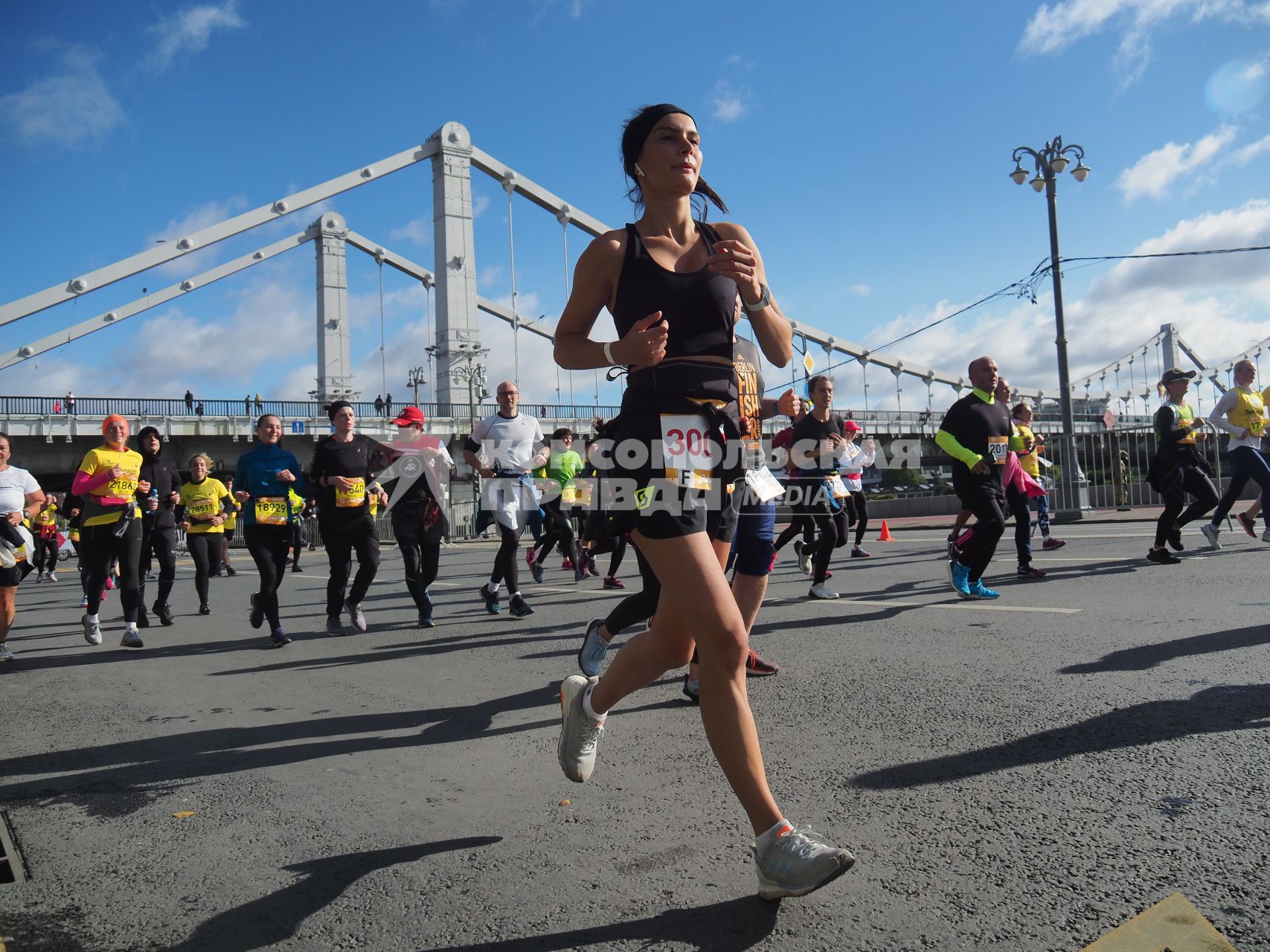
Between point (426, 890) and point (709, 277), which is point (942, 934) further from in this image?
point (709, 277)

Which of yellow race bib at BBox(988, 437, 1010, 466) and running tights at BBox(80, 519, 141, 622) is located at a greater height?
yellow race bib at BBox(988, 437, 1010, 466)

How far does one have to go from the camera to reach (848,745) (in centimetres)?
302

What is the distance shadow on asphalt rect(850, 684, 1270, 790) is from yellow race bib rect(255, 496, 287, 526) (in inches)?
210

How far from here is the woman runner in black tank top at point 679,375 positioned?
78.3 inches

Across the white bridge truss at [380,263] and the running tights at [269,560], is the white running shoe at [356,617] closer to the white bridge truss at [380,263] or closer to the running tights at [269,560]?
the running tights at [269,560]

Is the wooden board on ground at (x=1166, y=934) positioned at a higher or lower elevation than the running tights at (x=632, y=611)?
lower

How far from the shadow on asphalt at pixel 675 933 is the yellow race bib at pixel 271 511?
18.1ft

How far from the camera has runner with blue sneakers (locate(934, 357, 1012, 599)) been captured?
6.27 meters

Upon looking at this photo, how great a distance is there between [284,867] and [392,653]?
352cm

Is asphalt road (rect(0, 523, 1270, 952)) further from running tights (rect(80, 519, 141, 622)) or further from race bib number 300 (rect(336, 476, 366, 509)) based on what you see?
race bib number 300 (rect(336, 476, 366, 509))

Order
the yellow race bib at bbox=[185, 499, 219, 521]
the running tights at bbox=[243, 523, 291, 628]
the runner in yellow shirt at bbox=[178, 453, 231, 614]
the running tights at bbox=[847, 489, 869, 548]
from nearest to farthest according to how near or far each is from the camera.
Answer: the running tights at bbox=[243, 523, 291, 628] < the runner in yellow shirt at bbox=[178, 453, 231, 614] < the yellow race bib at bbox=[185, 499, 219, 521] < the running tights at bbox=[847, 489, 869, 548]

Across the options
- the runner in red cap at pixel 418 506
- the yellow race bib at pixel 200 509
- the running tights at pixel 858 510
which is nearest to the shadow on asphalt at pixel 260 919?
the runner in red cap at pixel 418 506

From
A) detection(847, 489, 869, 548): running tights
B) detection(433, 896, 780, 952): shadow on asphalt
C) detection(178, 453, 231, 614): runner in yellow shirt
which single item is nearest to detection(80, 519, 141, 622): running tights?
detection(178, 453, 231, 614): runner in yellow shirt

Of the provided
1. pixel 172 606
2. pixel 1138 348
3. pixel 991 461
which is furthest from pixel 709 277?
pixel 1138 348
